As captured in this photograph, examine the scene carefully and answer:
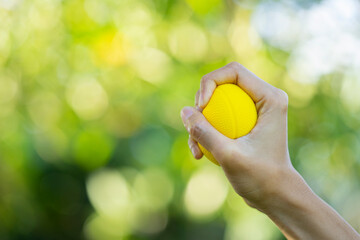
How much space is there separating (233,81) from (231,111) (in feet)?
0.29

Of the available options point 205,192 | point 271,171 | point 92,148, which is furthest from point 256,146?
point 92,148

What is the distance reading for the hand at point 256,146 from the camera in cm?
70

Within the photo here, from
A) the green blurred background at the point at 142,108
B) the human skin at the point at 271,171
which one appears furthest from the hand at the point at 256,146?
the green blurred background at the point at 142,108

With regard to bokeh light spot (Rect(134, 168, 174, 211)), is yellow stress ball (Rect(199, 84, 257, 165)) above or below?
above

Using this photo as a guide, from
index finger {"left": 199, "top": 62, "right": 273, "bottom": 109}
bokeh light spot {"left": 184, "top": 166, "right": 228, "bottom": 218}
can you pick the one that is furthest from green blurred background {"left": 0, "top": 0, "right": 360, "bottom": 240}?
index finger {"left": 199, "top": 62, "right": 273, "bottom": 109}

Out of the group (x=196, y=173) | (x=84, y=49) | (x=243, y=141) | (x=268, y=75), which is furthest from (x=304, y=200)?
(x=84, y=49)

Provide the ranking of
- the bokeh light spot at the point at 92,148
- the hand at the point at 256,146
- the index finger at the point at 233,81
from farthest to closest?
1. the bokeh light spot at the point at 92,148
2. the index finger at the point at 233,81
3. the hand at the point at 256,146

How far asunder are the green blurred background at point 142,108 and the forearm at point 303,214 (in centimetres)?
144

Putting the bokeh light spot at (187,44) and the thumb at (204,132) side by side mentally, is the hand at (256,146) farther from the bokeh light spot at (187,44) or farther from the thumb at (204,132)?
the bokeh light spot at (187,44)

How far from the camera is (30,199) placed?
2389 millimetres

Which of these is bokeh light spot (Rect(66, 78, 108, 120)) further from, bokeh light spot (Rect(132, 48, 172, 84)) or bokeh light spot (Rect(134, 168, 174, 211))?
bokeh light spot (Rect(134, 168, 174, 211))

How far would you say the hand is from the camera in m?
0.70

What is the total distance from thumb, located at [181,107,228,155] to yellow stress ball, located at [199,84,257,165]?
41 mm

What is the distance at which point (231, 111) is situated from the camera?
78cm
